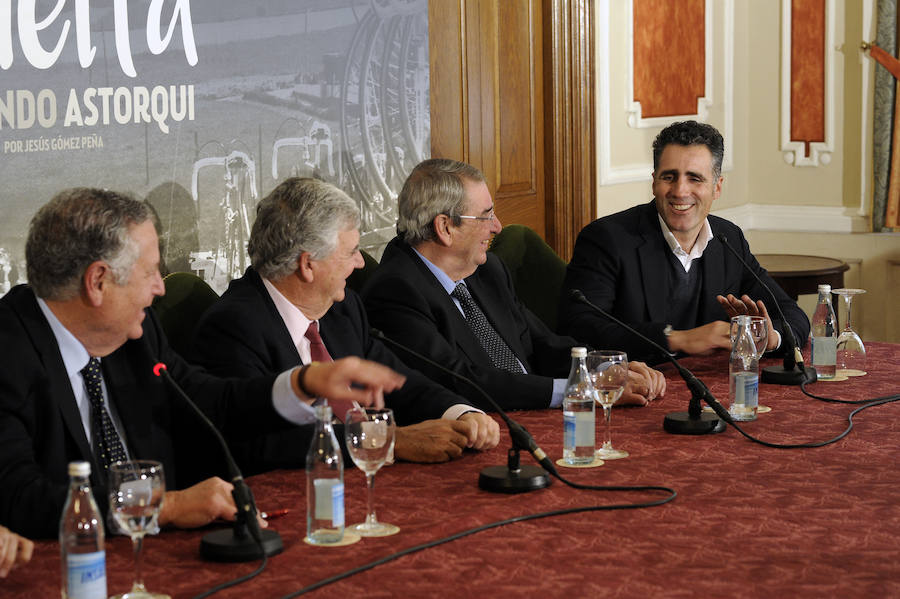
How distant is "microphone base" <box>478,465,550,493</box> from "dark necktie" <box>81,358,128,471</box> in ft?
2.13

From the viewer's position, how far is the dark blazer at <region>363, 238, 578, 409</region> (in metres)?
2.74

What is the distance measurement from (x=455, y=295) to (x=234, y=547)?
1610 millimetres

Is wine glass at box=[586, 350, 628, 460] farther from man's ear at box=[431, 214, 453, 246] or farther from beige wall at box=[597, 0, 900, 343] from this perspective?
beige wall at box=[597, 0, 900, 343]

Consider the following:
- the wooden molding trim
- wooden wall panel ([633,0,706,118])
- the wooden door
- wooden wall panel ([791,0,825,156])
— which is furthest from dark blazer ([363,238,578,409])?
wooden wall panel ([791,0,825,156])

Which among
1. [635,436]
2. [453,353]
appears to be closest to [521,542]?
[635,436]

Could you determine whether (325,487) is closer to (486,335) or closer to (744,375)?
(744,375)

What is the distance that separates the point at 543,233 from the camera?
209 inches

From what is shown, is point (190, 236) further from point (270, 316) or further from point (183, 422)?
point (183, 422)

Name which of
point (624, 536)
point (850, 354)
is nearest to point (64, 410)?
point (624, 536)

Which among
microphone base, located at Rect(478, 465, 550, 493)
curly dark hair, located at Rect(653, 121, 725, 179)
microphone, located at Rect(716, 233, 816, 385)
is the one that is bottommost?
microphone base, located at Rect(478, 465, 550, 493)

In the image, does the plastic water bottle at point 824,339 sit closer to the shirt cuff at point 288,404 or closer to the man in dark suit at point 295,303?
the man in dark suit at point 295,303

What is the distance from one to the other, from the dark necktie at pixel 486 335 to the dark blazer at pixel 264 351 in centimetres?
50

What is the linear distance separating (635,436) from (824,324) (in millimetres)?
817

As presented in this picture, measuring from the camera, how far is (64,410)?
1.98 meters
